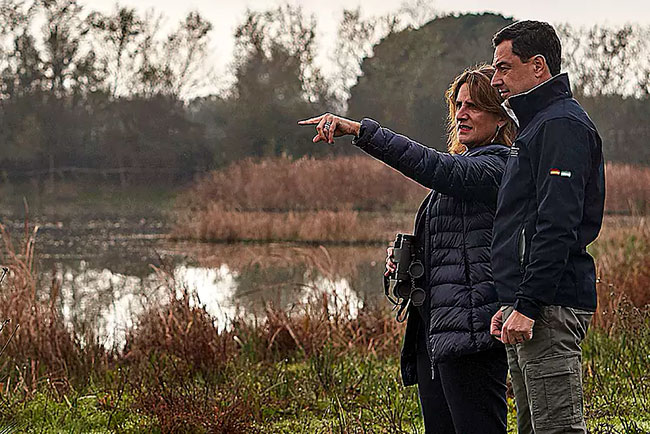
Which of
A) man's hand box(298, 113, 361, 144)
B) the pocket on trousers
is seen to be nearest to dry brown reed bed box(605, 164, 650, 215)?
man's hand box(298, 113, 361, 144)

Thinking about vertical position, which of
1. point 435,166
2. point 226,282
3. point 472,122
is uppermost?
point 472,122

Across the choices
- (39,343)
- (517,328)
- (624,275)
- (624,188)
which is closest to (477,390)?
(517,328)

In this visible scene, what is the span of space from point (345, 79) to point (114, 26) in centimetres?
796

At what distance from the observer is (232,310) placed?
313 inches

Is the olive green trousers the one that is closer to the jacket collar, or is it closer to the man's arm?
the man's arm

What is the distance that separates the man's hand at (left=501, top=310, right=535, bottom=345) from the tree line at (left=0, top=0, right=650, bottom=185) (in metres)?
24.2

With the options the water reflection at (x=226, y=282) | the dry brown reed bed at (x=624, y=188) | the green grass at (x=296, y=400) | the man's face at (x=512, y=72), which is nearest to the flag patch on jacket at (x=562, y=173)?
the man's face at (x=512, y=72)

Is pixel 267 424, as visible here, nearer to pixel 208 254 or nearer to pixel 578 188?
pixel 578 188

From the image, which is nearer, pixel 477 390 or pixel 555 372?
pixel 555 372

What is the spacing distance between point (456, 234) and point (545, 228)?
1.39ft

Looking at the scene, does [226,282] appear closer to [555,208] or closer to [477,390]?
[477,390]

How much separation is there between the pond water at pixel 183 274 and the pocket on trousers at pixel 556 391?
3645 mm

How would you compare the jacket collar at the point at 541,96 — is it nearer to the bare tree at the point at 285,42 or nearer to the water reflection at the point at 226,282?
the water reflection at the point at 226,282

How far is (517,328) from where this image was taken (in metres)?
2.12
